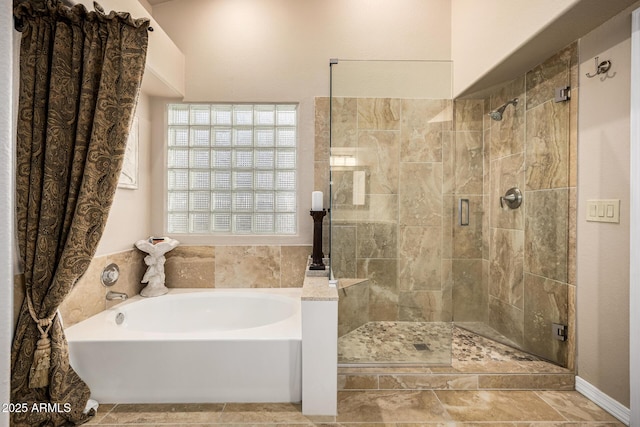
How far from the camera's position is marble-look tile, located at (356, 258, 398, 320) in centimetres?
210

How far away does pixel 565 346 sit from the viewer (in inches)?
78.6

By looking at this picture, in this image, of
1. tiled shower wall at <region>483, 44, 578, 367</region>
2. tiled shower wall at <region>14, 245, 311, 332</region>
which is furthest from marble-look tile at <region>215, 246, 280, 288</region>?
tiled shower wall at <region>483, 44, 578, 367</region>

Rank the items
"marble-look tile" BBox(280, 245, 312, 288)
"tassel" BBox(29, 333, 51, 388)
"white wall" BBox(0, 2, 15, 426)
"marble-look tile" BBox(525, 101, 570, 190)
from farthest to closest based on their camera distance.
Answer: "marble-look tile" BBox(280, 245, 312, 288)
"marble-look tile" BBox(525, 101, 570, 190)
"tassel" BBox(29, 333, 51, 388)
"white wall" BBox(0, 2, 15, 426)

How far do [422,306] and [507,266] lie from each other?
35.5 inches

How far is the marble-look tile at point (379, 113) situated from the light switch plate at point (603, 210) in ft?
3.69

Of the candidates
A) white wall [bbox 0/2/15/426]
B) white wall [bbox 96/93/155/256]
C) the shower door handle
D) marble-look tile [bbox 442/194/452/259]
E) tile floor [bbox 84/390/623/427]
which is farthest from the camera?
the shower door handle

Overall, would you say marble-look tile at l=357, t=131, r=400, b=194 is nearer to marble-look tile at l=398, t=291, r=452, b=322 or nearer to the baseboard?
marble-look tile at l=398, t=291, r=452, b=322

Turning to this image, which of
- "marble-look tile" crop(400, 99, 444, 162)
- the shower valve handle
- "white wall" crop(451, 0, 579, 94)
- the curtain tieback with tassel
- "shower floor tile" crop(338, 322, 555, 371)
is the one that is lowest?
"shower floor tile" crop(338, 322, 555, 371)

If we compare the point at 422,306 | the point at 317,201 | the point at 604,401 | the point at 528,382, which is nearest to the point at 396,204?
the point at 317,201

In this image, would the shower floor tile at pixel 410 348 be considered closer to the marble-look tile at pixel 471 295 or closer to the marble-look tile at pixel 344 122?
the marble-look tile at pixel 471 295

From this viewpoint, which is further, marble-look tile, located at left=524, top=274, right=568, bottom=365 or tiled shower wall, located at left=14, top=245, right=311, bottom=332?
tiled shower wall, located at left=14, top=245, right=311, bottom=332

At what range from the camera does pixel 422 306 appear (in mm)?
2068

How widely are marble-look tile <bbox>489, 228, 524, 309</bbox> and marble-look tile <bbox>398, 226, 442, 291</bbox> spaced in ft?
2.43

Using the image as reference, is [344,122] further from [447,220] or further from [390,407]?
[390,407]
